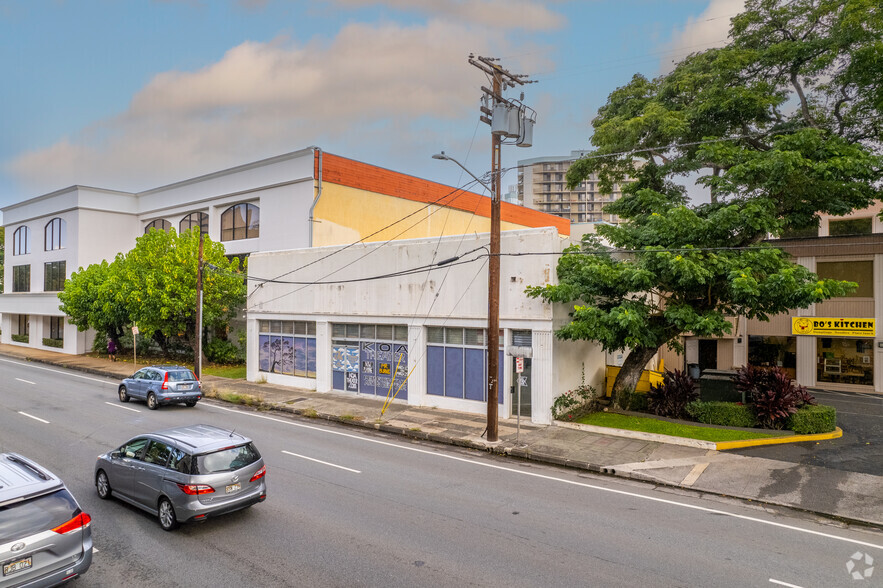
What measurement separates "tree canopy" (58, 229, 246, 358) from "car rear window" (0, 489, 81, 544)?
892 inches

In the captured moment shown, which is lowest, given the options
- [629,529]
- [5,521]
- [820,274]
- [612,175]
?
[629,529]

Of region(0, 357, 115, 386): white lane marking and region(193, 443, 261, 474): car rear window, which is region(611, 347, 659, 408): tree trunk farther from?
region(0, 357, 115, 386): white lane marking

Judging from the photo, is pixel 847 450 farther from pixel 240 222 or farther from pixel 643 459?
pixel 240 222

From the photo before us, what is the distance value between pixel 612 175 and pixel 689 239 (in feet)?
22.4

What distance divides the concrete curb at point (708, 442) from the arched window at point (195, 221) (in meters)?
28.8

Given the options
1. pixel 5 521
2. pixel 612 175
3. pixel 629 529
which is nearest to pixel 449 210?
pixel 612 175

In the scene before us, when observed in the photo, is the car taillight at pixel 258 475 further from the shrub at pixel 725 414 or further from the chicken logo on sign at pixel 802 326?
the chicken logo on sign at pixel 802 326

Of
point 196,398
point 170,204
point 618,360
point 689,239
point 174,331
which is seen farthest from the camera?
point 170,204

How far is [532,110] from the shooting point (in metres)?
16.8

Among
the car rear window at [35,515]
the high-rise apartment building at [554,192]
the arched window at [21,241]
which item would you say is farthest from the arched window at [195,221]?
the high-rise apartment building at [554,192]

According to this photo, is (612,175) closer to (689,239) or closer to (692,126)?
(692,126)

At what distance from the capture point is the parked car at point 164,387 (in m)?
20.4

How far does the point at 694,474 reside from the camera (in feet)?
41.8

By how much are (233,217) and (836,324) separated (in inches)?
1298
